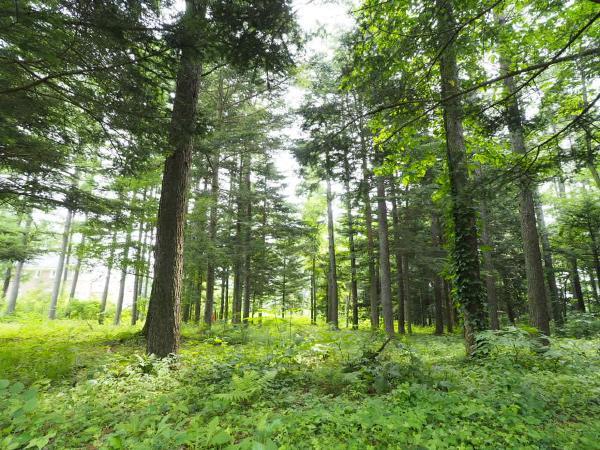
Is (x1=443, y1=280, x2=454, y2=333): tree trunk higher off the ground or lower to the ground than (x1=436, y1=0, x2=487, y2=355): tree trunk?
lower

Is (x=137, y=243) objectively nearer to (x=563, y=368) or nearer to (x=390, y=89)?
(x=390, y=89)

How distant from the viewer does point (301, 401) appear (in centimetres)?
406

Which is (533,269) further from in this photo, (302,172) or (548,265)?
(548,265)

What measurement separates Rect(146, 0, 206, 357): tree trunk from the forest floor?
0.63 m

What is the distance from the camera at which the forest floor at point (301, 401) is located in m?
2.83

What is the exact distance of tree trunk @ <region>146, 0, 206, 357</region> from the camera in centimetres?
589

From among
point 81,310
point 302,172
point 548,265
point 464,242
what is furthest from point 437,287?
point 81,310

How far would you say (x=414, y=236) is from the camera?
1544cm

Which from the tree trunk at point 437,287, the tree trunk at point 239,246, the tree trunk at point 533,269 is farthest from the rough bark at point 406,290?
the tree trunk at point 239,246

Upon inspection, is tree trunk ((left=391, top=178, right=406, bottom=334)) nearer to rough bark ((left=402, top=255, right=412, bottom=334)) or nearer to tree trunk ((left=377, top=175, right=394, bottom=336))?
rough bark ((left=402, top=255, right=412, bottom=334))

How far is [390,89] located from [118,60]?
468 cm

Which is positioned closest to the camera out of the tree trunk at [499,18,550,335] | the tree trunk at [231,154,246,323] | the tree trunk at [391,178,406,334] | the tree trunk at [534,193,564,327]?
the tree trunk at [499,18,550,335]

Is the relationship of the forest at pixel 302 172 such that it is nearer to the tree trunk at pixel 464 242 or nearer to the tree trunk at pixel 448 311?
the tree trunk at pixel 464 242

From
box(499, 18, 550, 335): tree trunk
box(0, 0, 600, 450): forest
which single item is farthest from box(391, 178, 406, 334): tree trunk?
box(0, 0, 600, 450): forest
